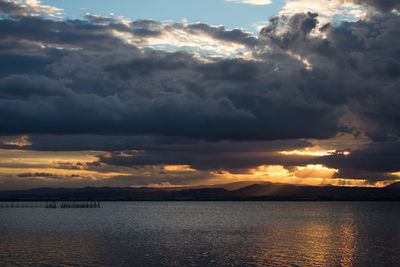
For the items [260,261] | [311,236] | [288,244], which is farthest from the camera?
[311,236]

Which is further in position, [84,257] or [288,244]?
[288,244]

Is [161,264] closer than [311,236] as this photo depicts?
Yes

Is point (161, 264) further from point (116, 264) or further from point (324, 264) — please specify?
point (324, 264)

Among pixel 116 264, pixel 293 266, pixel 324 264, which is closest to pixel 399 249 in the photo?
pixel 324 264

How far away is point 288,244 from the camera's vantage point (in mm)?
68125

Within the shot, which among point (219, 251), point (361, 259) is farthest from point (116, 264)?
point (361, 259)

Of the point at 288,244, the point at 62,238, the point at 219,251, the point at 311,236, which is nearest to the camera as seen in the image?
the point at 219,251

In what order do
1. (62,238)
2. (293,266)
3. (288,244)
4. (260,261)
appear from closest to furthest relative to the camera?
(293,266)
(260,261)
(288,244)
(62,238)

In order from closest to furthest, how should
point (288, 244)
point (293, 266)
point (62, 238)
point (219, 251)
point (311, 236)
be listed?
point (293, 266) → point (219, 251) → point (288, 244) → point (62, 238) → point (311, 236)

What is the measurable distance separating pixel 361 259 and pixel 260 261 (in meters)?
13.5

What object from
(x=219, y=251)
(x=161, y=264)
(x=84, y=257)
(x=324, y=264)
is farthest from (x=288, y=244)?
(x=84, y=257)

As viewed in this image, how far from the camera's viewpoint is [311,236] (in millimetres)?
82375

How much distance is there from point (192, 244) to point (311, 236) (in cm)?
2664

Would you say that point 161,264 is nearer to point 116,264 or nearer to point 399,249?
point 116,264
